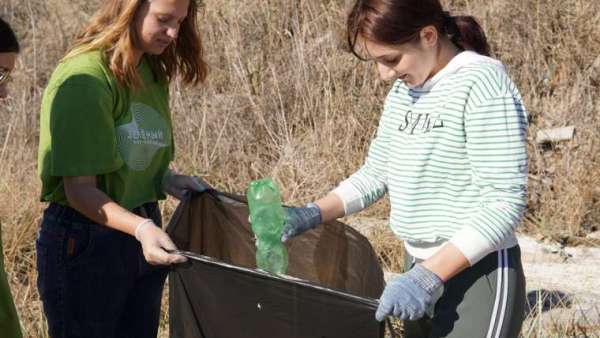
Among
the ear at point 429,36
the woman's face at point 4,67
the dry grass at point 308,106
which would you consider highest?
the ear at point 429,36

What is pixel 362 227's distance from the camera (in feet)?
17.1

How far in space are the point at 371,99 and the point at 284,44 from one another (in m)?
1.11

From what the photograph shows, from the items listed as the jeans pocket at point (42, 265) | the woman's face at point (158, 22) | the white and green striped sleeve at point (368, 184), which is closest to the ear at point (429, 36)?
the white and green striped sleeve at point (368, 184)

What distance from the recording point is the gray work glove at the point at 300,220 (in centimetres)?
275

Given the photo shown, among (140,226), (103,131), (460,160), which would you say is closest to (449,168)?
(460,160)

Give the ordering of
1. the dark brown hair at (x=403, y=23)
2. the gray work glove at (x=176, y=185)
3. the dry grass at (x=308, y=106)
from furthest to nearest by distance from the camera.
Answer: the dry grass at (x=308, y=106) < the gray work glove at (x=176, y=185) < the dark brown hair at (x=403, y=23)

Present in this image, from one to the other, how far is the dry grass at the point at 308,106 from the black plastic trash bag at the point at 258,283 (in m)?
2.09

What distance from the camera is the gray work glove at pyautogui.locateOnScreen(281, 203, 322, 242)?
2752 mm

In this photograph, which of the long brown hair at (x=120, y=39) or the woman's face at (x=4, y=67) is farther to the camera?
the long brown hair at (x=120, y=39)

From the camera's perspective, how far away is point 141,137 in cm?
285

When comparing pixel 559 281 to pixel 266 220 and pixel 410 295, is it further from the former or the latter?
pixel 410 295

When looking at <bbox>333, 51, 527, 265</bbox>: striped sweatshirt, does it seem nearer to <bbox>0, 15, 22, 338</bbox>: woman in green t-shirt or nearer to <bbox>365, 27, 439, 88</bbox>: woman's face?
<bbox>365, 27, 439, 88</bbox>: woman's face

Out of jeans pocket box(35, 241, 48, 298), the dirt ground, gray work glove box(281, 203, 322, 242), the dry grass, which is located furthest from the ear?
the dry grass

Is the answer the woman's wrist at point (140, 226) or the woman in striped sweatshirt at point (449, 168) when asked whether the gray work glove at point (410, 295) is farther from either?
the woman's wrist at point (140, 226)
